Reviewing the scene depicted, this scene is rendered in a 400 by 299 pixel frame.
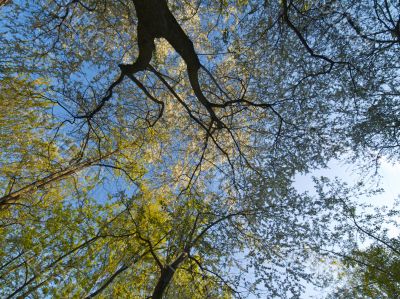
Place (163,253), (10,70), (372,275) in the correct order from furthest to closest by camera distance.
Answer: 1. (163,253)
2. (372,275)
3. (10,70)

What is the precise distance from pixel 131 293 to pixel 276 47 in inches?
308

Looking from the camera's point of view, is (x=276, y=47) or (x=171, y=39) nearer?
(x=171, y=39)

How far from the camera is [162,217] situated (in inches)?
348

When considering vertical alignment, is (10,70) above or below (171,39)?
below

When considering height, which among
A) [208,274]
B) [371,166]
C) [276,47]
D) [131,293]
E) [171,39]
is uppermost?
[276,47]

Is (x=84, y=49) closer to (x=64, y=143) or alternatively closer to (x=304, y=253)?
(x=64, y=143)

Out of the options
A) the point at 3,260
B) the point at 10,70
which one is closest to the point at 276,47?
the point at 10,70

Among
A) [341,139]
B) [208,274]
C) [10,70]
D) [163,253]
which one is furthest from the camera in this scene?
[163,253]

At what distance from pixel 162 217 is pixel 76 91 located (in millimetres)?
4453

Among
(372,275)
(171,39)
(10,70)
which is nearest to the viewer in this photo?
(171,39)

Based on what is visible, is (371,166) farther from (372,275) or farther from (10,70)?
(10,70)

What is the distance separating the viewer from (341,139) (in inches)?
261

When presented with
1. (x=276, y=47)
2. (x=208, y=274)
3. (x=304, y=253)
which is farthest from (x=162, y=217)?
(x=276, y=47)

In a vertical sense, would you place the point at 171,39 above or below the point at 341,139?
below
